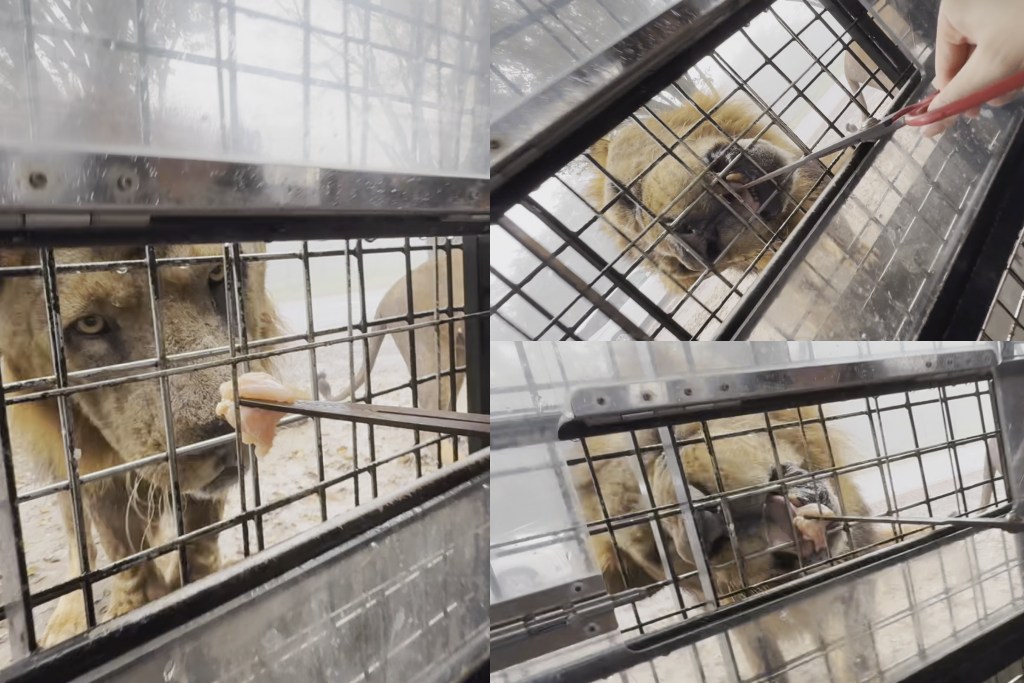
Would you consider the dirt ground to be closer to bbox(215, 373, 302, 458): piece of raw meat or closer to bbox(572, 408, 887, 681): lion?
bbox(215, 373, 302, 458): piece of raw meat

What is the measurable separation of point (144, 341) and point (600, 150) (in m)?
0.61

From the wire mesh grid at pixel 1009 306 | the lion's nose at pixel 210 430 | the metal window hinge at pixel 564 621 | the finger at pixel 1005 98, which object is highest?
the finger at pixel 1005 98

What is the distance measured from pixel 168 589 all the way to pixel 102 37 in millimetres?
484

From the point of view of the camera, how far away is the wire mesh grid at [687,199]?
389mm

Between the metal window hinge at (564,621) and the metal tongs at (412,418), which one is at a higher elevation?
the metal tongs at (412,418)

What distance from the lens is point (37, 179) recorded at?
35cm

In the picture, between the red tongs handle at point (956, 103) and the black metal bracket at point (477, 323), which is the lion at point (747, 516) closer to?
the black metal bracket at point (477, 323)

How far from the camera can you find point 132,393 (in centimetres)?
78

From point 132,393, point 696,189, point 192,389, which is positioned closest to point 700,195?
point 696,189

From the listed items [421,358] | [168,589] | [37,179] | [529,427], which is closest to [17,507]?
[168,589]


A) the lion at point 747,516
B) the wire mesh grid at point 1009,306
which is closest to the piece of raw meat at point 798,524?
the lion at point 747,516

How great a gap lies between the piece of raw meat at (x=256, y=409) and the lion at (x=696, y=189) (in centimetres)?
47

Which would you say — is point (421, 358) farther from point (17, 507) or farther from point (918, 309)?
point (918, 309)

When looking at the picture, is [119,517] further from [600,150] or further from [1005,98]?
[1005,98]
